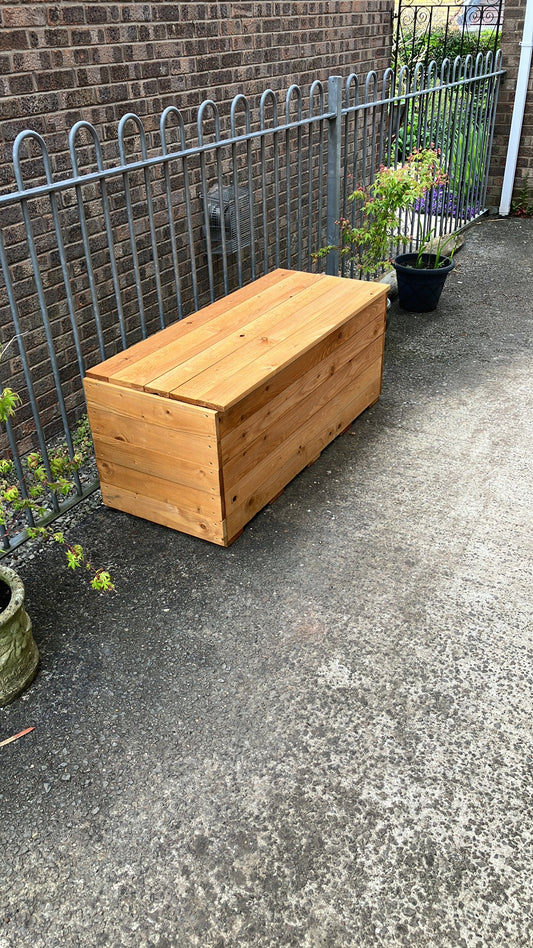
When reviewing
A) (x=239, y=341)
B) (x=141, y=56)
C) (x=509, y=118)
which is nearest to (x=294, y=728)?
(x=239, y=341)

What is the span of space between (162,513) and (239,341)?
85cm

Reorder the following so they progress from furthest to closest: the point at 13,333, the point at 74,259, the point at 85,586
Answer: the point at 74,259 < the point at 13,333 < the point at 85,586

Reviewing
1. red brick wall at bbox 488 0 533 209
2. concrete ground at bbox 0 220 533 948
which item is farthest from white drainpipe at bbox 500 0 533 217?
concrete ground at bbox 0 220 533 948

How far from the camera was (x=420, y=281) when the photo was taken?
5.45 meters

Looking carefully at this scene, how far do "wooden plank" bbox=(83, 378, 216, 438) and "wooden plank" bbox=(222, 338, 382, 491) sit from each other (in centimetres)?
15

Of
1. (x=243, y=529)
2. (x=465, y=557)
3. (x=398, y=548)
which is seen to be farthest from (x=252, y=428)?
(x=465, y=557)

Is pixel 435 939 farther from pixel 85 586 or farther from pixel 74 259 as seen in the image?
pixel 74 259

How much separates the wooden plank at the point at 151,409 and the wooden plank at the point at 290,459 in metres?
0.35

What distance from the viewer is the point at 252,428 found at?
10.2ft

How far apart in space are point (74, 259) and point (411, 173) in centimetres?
245

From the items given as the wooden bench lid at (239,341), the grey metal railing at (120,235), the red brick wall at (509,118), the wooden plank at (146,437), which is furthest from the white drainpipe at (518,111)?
the wooden plank at (146,437)

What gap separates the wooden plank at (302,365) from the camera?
2945mm

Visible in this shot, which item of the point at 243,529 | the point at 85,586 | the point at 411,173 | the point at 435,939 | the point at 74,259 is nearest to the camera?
the point at 435,939

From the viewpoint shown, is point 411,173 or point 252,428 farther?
point 411,173
